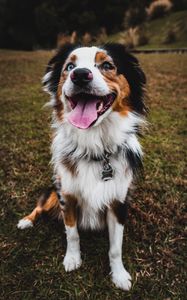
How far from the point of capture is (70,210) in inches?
92.0

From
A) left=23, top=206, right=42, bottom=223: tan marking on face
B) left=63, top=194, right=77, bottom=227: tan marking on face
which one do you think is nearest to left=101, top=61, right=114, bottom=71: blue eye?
left=63, top=194, right=77, bottom=227: tan marking on face

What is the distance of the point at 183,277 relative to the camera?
7.57ft

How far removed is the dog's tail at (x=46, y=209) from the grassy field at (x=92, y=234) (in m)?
0.06

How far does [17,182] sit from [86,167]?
1296 millimetres

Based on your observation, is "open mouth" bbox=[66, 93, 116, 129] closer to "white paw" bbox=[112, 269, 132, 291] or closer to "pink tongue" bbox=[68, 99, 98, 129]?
"pink tongue" bbox=[68, 99, 98, 129]

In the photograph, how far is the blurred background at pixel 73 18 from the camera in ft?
49.5

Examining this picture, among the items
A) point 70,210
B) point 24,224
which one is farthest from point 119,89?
point 24,224

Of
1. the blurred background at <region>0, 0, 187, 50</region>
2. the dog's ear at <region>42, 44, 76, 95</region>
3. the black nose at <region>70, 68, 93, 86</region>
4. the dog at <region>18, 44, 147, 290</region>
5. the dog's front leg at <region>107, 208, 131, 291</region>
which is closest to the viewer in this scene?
the black nose at <region>70, 68, 93, 86</region>

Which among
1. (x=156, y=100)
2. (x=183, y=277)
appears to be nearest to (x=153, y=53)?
(x=156, y=100)

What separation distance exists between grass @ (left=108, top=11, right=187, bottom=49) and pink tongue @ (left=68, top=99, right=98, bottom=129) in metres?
11.0

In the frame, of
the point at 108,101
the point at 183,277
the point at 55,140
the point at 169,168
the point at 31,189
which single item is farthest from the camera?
the point at 169,168

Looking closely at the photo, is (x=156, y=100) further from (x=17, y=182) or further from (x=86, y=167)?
(x=86, y=167)

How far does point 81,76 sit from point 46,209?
1279mm

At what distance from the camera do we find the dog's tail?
8.93 feet
